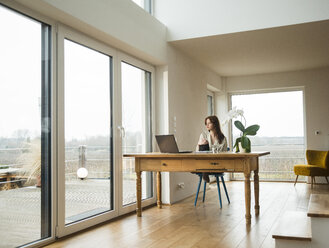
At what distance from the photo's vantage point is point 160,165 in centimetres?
418

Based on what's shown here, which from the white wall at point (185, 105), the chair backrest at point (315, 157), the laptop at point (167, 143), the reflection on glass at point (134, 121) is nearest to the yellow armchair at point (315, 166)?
the chair backrest at point (315, 157)

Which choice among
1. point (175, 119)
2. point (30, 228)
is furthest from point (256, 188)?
point (30, 228)

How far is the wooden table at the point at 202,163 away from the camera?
3824 mm

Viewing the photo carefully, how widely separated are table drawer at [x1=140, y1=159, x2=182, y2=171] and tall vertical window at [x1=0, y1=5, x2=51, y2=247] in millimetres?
1265

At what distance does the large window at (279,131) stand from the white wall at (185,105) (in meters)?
1.81

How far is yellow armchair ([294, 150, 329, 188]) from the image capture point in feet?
21.9

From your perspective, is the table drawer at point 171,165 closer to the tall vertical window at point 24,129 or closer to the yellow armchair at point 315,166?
the tall vertical window at point 24,129

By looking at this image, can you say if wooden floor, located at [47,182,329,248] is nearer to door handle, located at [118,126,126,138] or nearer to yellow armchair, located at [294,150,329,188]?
door handle, located at [118,126,126,138]

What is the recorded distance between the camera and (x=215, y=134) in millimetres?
4816

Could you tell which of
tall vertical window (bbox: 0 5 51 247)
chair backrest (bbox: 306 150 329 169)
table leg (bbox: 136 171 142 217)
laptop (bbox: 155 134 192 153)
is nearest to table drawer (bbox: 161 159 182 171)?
laptop (bbox: 155 134 192 153)

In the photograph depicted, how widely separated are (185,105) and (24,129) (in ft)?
10.8

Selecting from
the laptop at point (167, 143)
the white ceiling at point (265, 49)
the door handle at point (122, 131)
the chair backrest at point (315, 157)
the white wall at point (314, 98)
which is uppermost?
the white ceiling at point (265, 49)

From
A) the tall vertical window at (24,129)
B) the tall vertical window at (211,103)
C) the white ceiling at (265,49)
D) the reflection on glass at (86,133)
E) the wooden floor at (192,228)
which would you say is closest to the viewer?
the tall vertical window at (24,129)

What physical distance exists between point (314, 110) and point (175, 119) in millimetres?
3532
